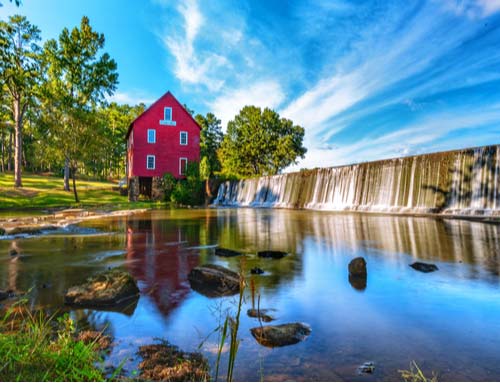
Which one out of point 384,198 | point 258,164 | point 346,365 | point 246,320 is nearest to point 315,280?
point 246,320

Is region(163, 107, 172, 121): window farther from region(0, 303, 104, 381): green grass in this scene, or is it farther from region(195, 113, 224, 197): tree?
region(0, 303, 104, 381): green grass

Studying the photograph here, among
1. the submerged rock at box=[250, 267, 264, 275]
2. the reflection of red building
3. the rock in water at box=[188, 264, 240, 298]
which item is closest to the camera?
the reflection of red building

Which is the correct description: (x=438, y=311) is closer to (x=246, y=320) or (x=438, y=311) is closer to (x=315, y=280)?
(x=315, y=280)

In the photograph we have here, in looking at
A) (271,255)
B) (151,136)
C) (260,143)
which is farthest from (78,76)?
(271,255)

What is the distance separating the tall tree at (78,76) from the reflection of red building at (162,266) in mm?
26024

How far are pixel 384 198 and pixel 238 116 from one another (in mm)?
42708

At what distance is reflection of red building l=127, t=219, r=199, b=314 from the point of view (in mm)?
4816

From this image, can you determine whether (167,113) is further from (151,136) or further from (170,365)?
(170,365)

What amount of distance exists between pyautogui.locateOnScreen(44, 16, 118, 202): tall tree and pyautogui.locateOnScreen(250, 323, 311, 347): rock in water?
33.8 meters

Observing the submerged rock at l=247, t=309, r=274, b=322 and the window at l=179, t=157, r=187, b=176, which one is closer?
the submerged rock at l=247, t=309, r=274, b=322

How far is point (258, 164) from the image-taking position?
195 ft

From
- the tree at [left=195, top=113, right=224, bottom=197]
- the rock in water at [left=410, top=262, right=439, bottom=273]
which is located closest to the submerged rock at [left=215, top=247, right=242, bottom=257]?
the rock in water at [left=410, top=262, right=439, bottom=273]

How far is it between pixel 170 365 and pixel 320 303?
2.41 metres

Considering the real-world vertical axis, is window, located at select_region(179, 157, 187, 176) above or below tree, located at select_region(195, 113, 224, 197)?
below
